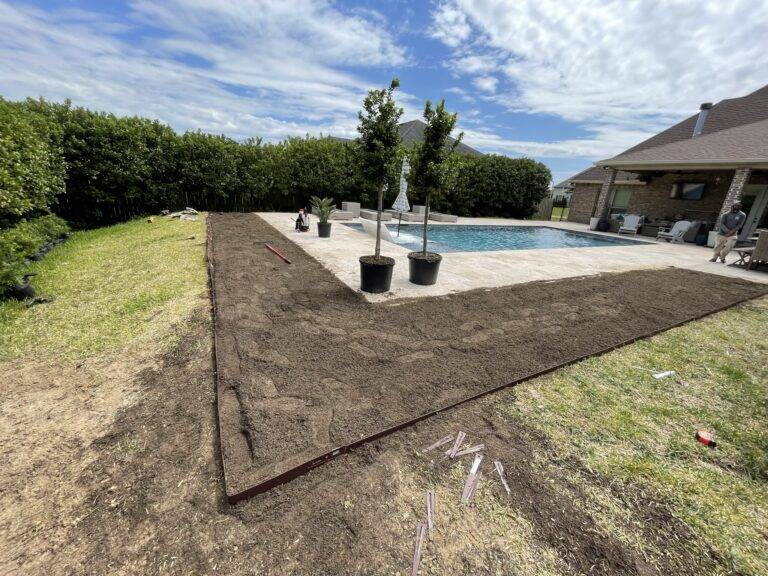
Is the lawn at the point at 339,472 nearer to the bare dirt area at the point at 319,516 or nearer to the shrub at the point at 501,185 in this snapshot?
the bare dirt area at the point at 319,516

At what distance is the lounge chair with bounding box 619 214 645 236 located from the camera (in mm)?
16094

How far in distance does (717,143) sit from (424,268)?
680 inches

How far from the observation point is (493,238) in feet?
45.1

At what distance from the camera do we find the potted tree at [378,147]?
479 centimetres

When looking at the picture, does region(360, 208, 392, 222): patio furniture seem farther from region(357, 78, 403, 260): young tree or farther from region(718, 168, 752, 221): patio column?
region(718, 168, 752, 221): patio column

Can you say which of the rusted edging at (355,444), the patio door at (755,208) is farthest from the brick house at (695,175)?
the rusted edging at (355,444)

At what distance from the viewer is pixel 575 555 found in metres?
1.70

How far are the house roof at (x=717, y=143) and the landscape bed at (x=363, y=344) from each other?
9.39 meters

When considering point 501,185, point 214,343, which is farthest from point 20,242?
point 501,185

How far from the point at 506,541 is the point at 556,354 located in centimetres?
240

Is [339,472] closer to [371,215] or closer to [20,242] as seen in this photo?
[20,242]

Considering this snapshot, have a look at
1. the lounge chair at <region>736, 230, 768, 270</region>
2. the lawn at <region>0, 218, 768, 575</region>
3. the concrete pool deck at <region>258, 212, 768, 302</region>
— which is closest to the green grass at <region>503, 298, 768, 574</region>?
the lawn at <region>0, 218, 768, 575</region>

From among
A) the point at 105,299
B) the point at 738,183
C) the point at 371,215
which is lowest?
the point at 105,299

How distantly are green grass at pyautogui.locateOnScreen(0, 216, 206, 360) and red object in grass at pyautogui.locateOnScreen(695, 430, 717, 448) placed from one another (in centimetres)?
498
